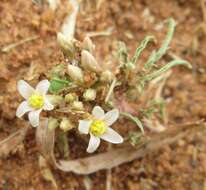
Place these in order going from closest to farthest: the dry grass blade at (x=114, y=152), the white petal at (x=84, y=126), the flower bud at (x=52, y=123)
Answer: the white petal at (x=84, y=126)
the flower bud at (x=52, y=123)
the dry grass blade at (x=114, y=152)

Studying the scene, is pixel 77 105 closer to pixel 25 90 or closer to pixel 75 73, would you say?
pixel 75 73

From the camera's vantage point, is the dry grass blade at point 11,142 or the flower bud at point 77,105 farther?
the dry grass blade at point 11,142

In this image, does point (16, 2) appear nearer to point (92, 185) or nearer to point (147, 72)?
point (147, 72)

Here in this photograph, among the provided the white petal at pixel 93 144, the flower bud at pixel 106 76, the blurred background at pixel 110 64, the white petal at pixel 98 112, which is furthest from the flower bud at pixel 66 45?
the white petal at pixel 93 144

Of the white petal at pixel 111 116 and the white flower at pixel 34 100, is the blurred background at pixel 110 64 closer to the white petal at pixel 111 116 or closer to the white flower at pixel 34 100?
the white flower at pixel 34 100

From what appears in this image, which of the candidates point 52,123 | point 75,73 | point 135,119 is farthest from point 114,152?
point 75,73

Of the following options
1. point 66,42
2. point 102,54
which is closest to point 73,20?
point 102,54
